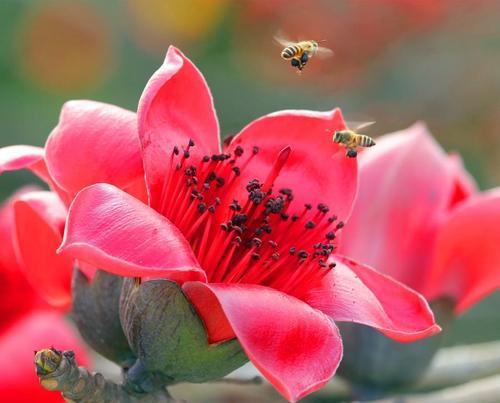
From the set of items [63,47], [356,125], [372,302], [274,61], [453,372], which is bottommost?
[63,47]

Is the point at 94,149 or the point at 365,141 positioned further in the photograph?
the point at 365,141

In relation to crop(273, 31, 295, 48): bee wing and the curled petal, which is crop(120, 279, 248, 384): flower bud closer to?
the curled petal

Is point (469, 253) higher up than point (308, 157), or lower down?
lower down

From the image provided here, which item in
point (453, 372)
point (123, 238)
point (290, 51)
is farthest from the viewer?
point (453, 372)

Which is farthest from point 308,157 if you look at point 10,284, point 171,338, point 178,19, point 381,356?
point 178,19

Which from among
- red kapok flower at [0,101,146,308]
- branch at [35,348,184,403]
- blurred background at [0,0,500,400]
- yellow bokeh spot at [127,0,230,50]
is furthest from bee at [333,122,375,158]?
yellow bokeh spot at [127,0,230,50]

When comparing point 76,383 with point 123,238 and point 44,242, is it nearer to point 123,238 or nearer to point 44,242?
point 123,238

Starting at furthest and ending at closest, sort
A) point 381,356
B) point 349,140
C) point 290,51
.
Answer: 1. point 381,356
2. point 290,51
3. point 349,140

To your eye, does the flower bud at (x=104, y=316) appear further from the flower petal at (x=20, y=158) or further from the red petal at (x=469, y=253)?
the red petal at (x=469, y=253)
